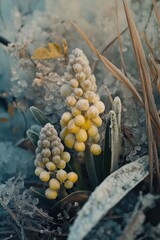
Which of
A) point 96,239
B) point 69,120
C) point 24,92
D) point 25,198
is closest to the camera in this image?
point 96,239

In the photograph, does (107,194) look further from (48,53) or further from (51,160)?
(48,53)

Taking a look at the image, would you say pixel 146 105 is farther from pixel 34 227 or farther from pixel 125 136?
pixel 34 227

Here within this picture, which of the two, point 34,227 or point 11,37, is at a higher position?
point 11,37

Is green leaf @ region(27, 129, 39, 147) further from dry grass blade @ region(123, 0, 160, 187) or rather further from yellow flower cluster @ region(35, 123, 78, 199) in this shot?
dry grass blade @ region(123, 0, 160, 187)

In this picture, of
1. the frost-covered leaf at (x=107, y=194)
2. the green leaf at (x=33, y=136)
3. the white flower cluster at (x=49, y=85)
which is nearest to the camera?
the frost-covered leaf at (x=107, y=194)

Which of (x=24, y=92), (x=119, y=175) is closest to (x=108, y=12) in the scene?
(x=24, y=92)

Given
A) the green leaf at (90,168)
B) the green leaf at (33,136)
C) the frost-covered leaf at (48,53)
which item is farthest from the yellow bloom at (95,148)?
the frost-covered leaf at (48,53)

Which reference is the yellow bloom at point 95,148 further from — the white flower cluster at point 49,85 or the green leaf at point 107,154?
the white flower cluster at point 49,85
